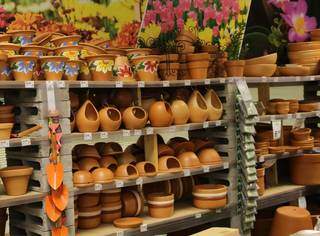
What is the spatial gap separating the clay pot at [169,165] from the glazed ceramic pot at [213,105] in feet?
1.47

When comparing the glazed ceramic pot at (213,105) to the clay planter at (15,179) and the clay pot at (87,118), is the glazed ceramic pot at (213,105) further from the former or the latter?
the clay planter at (15,179)

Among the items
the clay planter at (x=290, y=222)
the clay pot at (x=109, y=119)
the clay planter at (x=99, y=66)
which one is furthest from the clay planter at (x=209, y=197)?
the clay planter at (x=99, y=66)

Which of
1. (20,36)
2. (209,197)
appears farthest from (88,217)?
(20,36)

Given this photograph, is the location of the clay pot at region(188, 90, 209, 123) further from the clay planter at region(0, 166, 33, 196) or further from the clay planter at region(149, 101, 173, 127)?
the clay planter at region(0, 166, 33, 196)

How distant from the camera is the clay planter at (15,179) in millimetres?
2959

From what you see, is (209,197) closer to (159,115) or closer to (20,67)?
(159,115)

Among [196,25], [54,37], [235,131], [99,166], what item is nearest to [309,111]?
[235,131]

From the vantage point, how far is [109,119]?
329 cm

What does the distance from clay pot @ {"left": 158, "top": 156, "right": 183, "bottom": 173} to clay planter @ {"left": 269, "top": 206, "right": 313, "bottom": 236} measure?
0.95m

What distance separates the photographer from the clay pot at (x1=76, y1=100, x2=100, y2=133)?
10.5ft

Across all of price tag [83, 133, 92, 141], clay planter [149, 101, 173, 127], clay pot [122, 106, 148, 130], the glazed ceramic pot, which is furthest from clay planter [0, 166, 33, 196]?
the glazed ceramic pot

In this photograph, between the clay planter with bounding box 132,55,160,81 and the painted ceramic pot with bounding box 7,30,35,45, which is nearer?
the painted ceramic pot with bounding box 7,30,35,45

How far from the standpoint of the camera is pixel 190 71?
386 centimetres

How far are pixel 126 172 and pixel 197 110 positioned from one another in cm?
76
